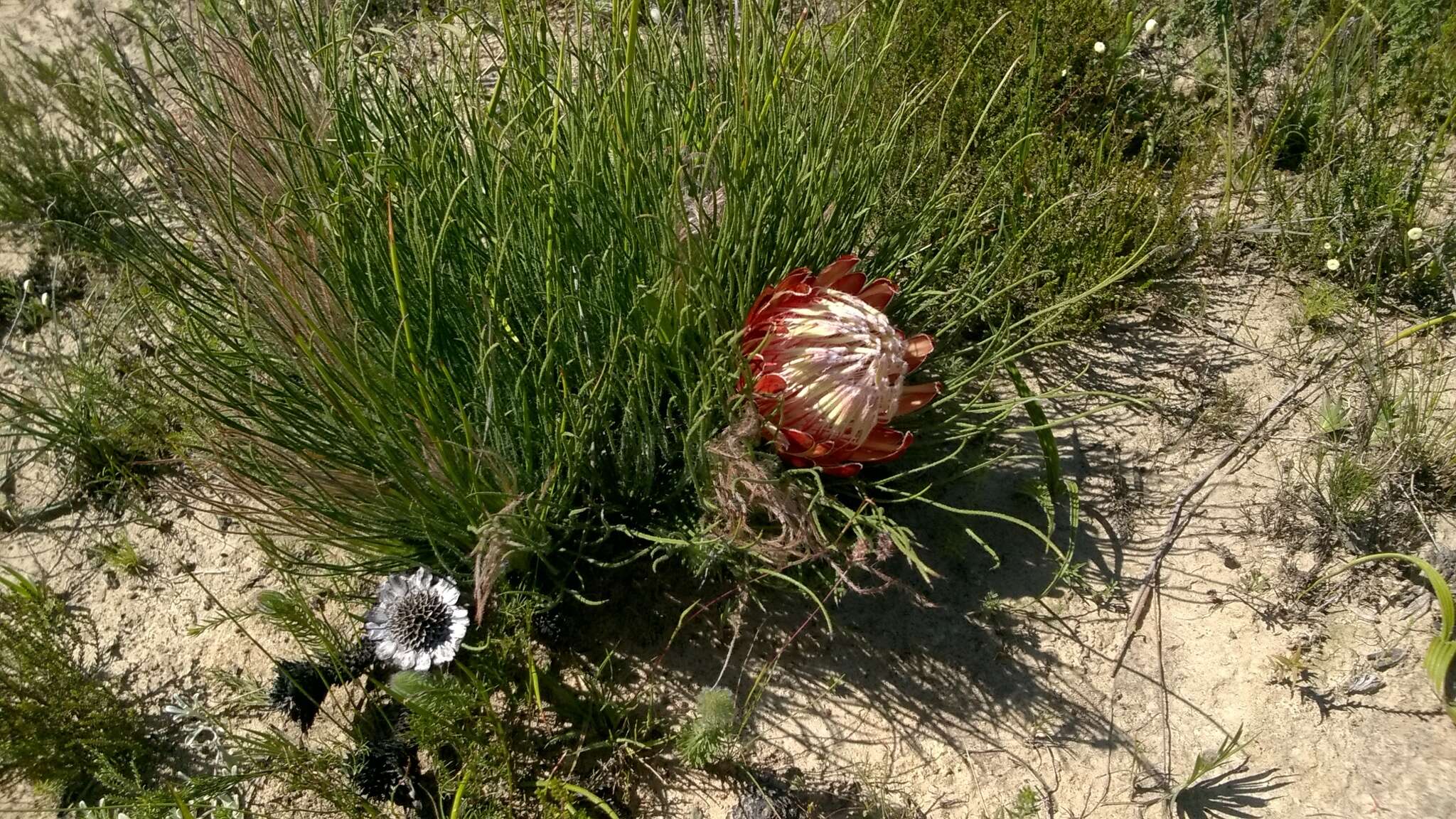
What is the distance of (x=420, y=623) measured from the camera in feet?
5.09

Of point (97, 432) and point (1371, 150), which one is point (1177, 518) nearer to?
point (1371, 150)

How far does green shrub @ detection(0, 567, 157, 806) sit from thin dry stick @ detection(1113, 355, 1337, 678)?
5.81ft

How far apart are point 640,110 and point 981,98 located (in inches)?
40.9

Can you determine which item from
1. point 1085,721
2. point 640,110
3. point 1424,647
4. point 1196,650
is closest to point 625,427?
point 640,110

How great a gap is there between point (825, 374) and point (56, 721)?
148 centimetres

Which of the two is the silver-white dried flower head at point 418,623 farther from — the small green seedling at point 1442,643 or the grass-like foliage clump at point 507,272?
the small green seedling at point 1442,643

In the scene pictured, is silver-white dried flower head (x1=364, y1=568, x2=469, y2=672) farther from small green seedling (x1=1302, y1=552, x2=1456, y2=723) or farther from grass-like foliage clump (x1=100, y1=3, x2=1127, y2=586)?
small green seedling (x1=1302, y1=552, x2=1456, y2=723)

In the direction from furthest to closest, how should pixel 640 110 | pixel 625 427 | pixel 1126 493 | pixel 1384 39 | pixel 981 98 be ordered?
pixel 1384 39 < pixel 981 98 < pixel 1126 493 < pixel 640 110 < pixel 625 427

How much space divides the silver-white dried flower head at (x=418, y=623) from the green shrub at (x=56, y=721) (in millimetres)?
468

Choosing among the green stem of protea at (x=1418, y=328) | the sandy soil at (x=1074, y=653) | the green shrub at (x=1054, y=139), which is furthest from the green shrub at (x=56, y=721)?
the green stem of protea at (x=1418, y=328)

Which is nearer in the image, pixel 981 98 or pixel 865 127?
pixel 865 127

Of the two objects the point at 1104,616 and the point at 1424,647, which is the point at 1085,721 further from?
the point at 1424,647

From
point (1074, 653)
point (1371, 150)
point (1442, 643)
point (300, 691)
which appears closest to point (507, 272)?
point (300, 691)

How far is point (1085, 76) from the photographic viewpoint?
8.16 feet
